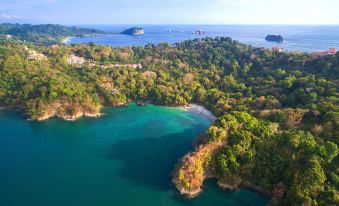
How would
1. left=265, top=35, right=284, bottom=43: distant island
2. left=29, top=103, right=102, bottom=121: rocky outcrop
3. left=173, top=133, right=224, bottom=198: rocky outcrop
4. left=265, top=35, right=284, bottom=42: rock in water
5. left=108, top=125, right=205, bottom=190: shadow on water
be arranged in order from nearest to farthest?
1. left=173, top=133, right=224, bottom=198: rocky outcrop
2. left=108, top=125, right=205, bottom=190: shadow on water
3. left=29, top=103, right=102, bottom=121: rocky outcrop
4. left=265, top=35, right=284, bottom=43: distant island
5. left=265, top=35, right=284, bottom=42: rock in water

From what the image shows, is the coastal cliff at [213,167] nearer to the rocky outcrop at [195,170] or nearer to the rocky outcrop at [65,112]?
the rocky outcrop at [195,170]

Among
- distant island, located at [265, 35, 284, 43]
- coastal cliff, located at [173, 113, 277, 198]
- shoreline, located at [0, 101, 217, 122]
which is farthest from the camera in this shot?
distant island, located at [265, 35, 284, 43]

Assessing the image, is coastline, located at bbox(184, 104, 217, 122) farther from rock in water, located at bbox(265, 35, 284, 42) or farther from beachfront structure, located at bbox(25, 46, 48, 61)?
rock in water, located at bbox(265, 35, 284, 42)

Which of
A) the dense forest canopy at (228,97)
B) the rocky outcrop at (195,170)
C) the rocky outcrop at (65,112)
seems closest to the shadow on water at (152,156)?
the rocky outcrop at (195,170)

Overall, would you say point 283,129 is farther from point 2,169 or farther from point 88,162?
point 2,169

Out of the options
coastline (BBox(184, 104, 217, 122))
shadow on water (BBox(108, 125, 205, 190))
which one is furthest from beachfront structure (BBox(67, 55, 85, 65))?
shadow on water (BBox(108, 125, 205, 190))

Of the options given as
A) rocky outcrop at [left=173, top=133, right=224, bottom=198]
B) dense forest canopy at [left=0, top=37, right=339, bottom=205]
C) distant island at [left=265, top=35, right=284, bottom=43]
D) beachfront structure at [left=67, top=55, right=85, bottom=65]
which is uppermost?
distant island at [left=265, top=35, right=284, bottom=43]
